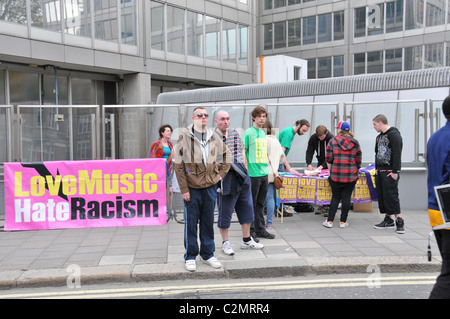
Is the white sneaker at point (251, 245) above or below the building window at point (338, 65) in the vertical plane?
below

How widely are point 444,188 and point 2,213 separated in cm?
784

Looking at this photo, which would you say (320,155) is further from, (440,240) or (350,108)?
(440,240)

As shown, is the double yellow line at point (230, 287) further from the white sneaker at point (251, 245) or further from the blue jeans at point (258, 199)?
the blue jeans at point (258, 199)

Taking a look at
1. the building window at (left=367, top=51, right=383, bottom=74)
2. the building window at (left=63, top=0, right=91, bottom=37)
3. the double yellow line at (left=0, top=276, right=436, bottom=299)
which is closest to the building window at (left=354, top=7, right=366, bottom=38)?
the building window at (left=367, top=51, right=383, bottom=74)

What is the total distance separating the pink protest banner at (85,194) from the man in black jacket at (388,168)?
3.69 metres

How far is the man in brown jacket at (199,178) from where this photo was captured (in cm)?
481

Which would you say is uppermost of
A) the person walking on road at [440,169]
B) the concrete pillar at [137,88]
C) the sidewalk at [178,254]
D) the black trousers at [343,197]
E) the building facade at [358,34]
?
the building facade at [358,34]

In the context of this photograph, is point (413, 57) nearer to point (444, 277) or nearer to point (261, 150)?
point (261, 150)

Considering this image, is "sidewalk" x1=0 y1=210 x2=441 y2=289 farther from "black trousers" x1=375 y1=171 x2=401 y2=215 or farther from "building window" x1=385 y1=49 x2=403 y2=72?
"building window" x1=385 y1=49 x2=403 y2=72

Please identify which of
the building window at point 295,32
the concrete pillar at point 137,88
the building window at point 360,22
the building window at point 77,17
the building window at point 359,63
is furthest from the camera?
the building window at point 295,32

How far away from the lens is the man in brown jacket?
15.8 ft

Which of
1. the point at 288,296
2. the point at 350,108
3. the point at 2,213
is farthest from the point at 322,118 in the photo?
the point at 2,213

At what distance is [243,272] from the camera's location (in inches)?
190

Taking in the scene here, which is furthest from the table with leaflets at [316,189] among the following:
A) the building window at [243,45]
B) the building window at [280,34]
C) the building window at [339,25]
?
the building window at [280,34]
